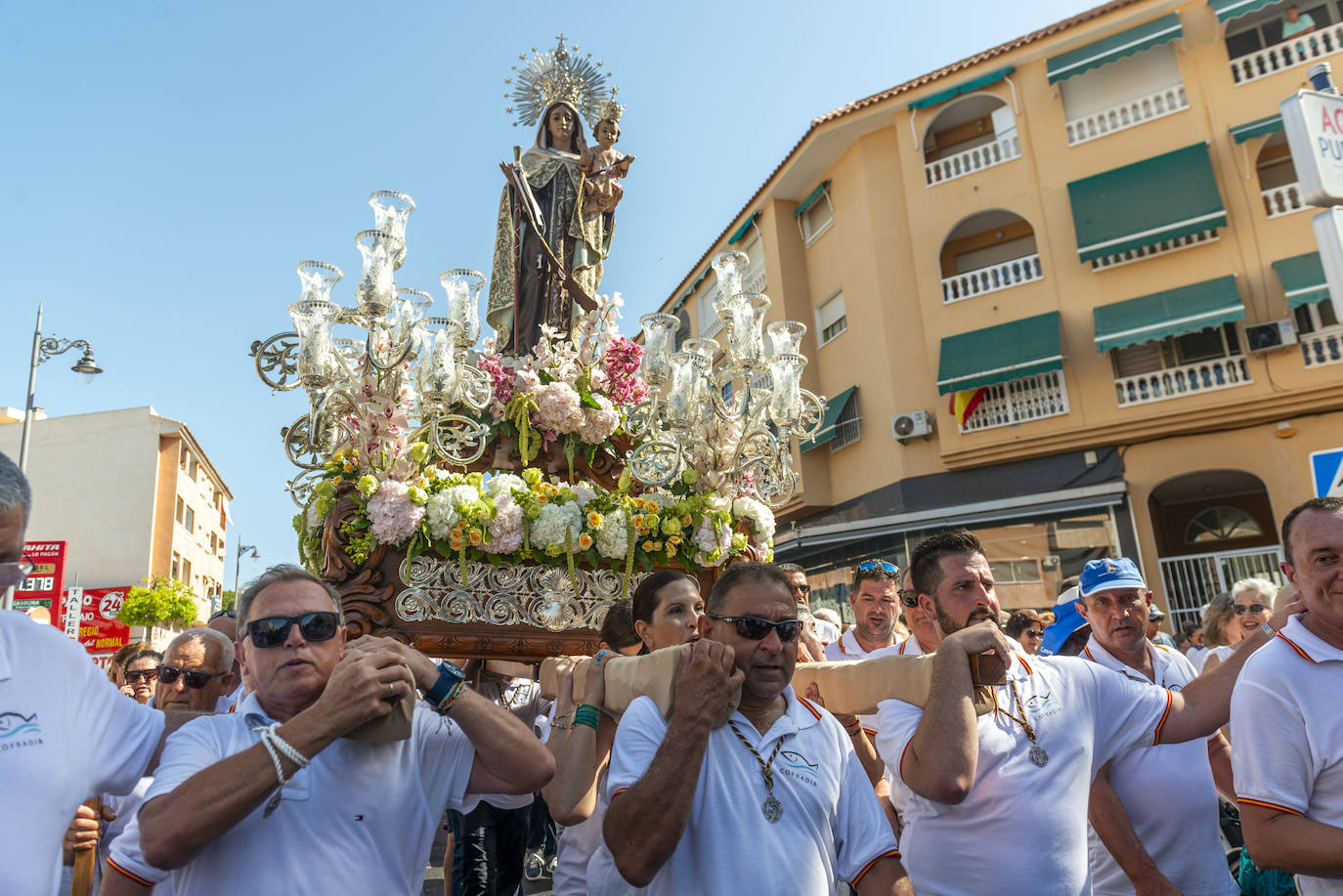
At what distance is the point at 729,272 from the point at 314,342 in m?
2.66

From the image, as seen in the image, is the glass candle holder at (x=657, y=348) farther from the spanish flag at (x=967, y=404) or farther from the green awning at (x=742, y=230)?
the green awning at (x=742, y=230)

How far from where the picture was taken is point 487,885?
461 cm

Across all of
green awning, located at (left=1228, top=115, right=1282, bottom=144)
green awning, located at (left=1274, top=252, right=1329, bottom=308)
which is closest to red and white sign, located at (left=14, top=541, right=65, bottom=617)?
green awning, located at (left=1274, top=252, right=1329, bottom=308)

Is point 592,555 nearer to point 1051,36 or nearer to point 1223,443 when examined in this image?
point 1223,443

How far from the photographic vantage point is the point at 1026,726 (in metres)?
2.63

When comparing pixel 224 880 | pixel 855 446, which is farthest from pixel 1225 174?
pixel 224 880

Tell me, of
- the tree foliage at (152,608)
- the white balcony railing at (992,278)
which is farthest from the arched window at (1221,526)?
the tree foliage at (152,608)

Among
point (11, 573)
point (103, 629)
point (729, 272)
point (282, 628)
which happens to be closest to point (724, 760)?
point (282, 628)

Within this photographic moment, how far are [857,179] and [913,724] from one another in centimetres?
1772

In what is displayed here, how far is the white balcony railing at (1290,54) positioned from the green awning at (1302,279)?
A: 328 cm

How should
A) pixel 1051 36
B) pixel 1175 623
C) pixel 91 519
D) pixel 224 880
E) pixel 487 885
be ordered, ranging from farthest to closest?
pixel 91 519, pixel 1051 36, pixel 1175 623, pixel 487 885, pixel 224 880

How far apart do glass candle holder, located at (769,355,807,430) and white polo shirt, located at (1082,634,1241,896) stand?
2.91 m

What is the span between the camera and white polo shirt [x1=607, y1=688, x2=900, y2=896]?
2.17 m

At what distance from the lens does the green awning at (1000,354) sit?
608 inches
